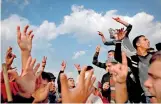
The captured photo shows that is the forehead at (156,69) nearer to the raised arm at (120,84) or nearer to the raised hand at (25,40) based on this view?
the raised arm at (120,84)

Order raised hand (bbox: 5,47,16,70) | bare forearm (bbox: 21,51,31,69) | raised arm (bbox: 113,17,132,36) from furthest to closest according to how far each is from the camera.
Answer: raised arm (bbox: 113,17,132,36) < raised hand (bbox: 5,47,16,70) < bare forearm (bbox: 21,51,31,69)

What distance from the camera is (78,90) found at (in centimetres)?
152

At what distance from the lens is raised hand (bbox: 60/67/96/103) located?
56.6 inches

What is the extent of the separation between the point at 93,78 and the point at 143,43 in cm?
334

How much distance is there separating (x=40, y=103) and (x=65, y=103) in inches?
37.5

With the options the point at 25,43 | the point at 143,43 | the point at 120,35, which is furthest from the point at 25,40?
the point at 143,43

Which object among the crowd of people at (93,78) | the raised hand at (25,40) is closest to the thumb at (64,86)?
the crowd of people at (93,78)

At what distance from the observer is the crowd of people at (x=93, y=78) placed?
5.20ft

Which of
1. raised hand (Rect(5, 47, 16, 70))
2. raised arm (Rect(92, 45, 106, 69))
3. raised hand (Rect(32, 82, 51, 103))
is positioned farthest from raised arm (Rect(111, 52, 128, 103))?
raised arm (Rect(92, 45, 106, 69))

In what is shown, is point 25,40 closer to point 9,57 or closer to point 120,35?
point 9,57

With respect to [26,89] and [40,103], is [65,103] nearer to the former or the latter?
[26,89]

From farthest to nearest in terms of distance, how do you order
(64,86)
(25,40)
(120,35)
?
(120,35)
(25,40)
(64,86)

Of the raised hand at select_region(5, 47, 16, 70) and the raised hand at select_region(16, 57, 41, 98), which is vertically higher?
the raised hand at select_region(5, 47, 16, 70)

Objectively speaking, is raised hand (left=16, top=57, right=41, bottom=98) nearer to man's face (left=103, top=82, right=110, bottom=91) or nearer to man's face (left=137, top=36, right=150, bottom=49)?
man's face (left=137, top=36, right=150, bottom=49)
